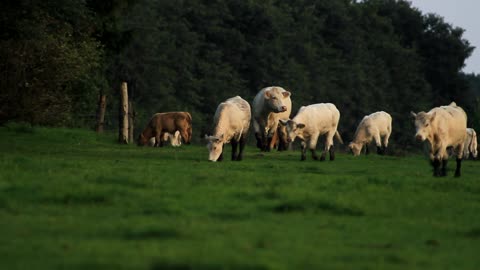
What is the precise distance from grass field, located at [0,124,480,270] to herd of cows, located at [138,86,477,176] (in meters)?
3.61

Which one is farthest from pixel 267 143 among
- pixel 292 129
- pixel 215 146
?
pixel 215 146

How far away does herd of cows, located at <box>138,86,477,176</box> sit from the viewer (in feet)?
80.4

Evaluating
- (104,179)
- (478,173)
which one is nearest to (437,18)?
(478,173)

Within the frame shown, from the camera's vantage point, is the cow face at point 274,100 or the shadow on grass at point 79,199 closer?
the shadow on grass at point 79,199

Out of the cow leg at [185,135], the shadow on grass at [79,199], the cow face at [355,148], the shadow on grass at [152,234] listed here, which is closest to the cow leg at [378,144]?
the cow face at [355,148]

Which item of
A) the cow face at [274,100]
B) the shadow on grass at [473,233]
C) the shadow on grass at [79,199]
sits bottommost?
the shadow on grass at [79,199]

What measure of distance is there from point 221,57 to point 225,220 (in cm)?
6927

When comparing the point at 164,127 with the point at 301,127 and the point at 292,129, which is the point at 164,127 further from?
the point at 292,129

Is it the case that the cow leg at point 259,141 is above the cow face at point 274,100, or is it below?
below

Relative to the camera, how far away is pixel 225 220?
13.5 m

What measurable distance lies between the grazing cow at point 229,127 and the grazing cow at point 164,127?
1225cm

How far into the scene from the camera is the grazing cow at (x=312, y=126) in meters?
31.2

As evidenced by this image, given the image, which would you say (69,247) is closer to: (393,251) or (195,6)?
(393,251)

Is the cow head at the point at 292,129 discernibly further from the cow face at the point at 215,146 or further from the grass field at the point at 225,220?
the grass field at the point at 225,220
